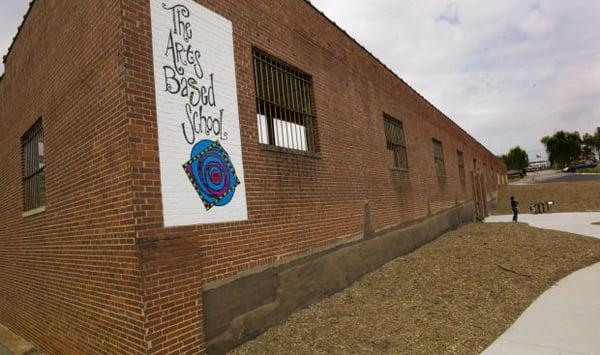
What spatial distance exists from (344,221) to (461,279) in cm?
260

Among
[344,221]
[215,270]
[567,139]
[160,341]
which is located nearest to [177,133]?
[215,270]

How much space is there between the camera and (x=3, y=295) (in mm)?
8453

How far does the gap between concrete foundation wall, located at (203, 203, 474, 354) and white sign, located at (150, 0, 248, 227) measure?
3.32 feet

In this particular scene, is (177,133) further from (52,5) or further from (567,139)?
(567,139)

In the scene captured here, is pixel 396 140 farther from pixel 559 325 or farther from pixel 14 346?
pixel 14 346

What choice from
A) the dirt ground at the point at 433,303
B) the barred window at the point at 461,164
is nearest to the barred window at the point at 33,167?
the dirt ground at the point at 433,303

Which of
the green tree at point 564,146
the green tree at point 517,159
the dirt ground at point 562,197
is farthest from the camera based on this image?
the green tree at point 517,159

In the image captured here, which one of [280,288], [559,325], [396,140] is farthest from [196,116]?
[396,140]

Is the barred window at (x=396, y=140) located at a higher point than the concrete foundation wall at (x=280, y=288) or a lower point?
higher

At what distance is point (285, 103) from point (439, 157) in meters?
11.7

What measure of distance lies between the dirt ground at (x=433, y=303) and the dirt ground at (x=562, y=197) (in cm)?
1531

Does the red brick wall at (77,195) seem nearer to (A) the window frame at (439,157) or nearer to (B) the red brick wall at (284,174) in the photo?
(B) the red brick wall at (284,174)

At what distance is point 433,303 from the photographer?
597 cm

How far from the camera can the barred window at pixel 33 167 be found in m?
6.98
